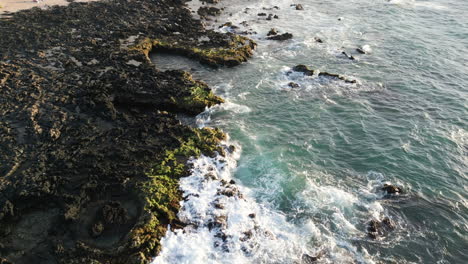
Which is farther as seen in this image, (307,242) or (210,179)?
(210,179)

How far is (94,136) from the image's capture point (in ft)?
79.7

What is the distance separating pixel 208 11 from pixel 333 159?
126 ft

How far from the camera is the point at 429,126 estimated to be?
91.7 ft

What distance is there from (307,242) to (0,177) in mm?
19911

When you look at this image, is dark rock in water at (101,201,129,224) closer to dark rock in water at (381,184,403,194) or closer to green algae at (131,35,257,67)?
dark rock in water at (381,184,403,194)

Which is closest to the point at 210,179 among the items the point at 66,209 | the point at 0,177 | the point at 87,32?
the point at 66,209

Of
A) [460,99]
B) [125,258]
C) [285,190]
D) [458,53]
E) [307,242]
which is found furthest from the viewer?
[458,53]

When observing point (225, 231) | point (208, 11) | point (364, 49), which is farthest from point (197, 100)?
point (208, 11)

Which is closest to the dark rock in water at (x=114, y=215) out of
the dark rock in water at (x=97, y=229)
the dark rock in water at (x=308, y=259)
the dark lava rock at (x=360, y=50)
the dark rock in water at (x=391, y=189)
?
the dark rock in water at (x=97, y=229)

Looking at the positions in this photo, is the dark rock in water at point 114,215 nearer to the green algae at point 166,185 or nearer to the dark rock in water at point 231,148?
the green algae at point 166,185

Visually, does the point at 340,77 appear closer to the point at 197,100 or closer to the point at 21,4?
the point at 197,100

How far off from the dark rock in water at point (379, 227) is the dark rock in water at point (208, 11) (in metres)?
42.6

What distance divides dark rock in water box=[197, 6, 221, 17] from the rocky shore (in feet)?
34.1

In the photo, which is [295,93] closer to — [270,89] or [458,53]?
[270,89]
